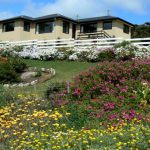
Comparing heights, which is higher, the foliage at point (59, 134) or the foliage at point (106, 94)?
the foliage at point (106, 94)

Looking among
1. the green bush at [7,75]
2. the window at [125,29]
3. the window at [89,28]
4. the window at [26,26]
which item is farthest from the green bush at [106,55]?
the window at [26,26]

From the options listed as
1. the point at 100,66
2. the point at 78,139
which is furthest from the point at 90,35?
the point at 78,139

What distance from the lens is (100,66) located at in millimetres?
13609

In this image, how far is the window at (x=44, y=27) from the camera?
48484 millimetres

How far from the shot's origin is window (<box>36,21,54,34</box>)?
4848 centimetres

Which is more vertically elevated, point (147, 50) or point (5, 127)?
point (147, 50)

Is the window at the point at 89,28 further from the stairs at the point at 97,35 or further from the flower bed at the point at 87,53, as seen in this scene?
the flower bed at the point at 87,53

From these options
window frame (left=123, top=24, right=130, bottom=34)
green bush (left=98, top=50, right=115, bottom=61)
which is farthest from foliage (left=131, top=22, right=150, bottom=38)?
green bush (left=98, top=50, right=115, bottom=61)

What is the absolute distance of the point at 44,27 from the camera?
49.2 m

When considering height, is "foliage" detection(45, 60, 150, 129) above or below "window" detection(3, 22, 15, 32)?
below

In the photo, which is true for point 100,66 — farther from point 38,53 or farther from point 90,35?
point 90,35

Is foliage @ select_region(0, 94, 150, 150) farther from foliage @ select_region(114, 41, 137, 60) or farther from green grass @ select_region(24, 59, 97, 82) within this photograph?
foliage @ select_region(114, 41, 137, 60)

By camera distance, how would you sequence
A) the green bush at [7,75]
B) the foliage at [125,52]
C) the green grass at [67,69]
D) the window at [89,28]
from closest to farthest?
Answer: the green bush at [7,75] → the green grass at [67,69] → the foliage at [125,52] → the window at [89,28]

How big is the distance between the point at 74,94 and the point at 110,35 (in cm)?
3528
